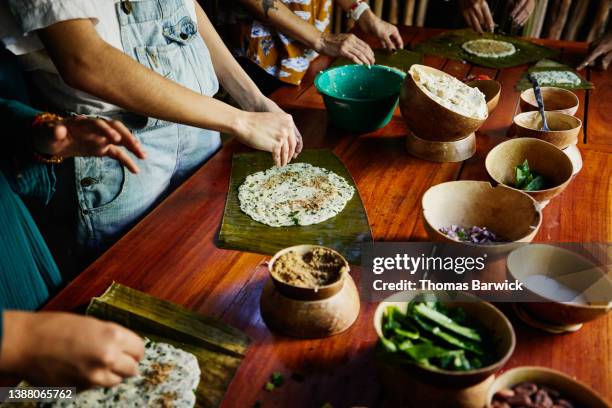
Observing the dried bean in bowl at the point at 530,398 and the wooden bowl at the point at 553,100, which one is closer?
the dried bean in bowl at the point at 530,398

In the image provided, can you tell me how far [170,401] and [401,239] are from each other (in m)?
0.81

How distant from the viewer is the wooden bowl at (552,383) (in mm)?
932

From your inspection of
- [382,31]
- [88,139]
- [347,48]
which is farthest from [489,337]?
[382,31]

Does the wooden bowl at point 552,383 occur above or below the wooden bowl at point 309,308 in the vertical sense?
above

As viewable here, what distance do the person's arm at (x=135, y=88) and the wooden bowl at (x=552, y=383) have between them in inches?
40.0

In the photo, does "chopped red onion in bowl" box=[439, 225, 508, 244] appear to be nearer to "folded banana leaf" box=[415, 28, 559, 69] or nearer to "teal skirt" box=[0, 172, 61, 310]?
"teal skirt" box=[0, 172, 61, 310]

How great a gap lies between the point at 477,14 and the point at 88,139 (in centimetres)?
246

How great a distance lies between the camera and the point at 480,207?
146 centimetres

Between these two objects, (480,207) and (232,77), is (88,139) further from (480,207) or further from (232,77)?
(480,207)

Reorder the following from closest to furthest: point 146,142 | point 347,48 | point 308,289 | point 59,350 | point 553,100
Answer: point 59,350 → point 308,289 → point 146,142 → point 553,100 → point 347,48

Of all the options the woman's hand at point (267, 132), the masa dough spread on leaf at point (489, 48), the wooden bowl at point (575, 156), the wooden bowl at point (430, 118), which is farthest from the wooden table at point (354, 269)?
the masa dough spread on leaf at point (489, 48)

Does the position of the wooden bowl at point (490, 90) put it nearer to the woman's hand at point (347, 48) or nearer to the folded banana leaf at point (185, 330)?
the woman's hand at point (347, 48)

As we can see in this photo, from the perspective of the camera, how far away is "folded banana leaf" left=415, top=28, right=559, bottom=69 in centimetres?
272

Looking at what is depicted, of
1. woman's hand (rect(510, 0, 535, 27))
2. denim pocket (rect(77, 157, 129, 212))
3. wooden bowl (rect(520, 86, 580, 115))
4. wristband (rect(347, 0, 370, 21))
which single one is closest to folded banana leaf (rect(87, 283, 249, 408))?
denim pocket (rect(77, 157, 129, 212))
